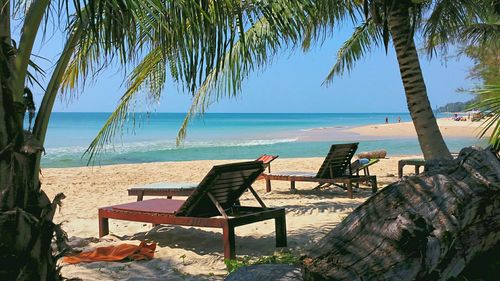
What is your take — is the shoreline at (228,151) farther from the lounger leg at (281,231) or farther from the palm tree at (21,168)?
the palm tree at (21,168)

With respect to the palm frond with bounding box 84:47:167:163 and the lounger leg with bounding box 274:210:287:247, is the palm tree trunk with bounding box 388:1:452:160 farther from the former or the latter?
the palm frond with bounding box 84:47:167:163

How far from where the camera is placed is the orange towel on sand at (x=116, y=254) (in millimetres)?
4477

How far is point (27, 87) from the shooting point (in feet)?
8.94

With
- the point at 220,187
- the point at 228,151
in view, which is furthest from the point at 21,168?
the point at 228,151

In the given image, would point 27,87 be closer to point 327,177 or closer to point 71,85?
point 71,85

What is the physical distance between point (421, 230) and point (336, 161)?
591cm

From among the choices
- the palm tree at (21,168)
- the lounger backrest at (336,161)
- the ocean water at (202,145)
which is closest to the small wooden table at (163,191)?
the ocean water at (202,145)

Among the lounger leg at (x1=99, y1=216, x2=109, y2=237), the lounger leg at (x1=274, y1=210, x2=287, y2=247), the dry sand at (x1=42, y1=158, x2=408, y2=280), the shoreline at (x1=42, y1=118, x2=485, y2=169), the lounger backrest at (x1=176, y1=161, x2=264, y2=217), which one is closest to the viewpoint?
the dry sand at (x1=42, y1=158, x2=408, y2=280)

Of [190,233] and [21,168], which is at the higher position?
[21,168]

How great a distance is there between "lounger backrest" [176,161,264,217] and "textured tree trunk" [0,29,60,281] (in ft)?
7.12

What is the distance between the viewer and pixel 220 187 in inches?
193

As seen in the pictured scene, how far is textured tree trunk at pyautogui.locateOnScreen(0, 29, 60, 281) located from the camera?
2.40 meters

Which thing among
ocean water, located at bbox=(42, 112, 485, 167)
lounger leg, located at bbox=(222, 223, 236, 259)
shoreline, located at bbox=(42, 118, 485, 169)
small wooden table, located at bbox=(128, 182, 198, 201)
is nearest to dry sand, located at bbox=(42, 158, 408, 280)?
lounger leg, located at bbox=(222, 223, 236, 259)

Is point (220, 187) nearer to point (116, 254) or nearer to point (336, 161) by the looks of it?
point (116, 254)
